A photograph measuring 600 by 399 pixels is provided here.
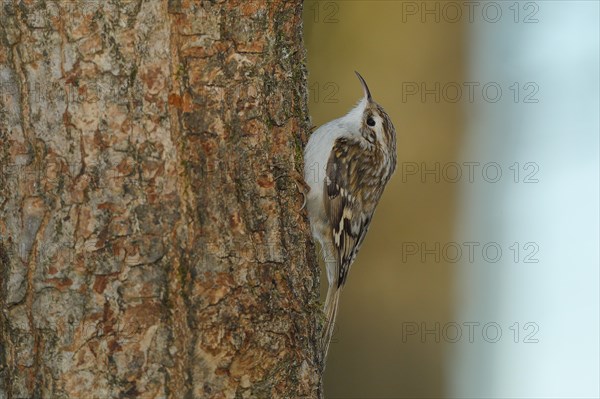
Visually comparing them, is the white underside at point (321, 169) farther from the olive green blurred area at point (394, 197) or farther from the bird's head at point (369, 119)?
the olive green blurred area at point (394, 197)

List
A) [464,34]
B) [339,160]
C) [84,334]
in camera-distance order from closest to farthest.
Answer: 1. [84,334]
2. [339,160]
3. [464,34]

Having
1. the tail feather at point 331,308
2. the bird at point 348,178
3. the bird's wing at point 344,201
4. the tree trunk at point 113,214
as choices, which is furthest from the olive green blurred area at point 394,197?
the tree trunk at point 113,214

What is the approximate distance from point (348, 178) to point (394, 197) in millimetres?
778

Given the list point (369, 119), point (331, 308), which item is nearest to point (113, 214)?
point (331, 308)

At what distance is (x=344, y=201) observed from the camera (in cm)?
301

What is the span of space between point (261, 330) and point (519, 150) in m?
2.34

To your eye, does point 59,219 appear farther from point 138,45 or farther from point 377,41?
point 377,41

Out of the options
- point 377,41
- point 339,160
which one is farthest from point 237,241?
point 377,41

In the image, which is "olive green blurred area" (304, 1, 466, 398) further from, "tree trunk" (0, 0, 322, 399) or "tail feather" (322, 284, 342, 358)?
"tree trunk" (0, 0, 322, 399)

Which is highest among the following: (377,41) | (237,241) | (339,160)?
(377,41)

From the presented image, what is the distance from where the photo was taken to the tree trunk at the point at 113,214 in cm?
164

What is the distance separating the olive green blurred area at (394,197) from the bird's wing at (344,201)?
60cm

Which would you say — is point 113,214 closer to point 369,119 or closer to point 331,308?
point 331,308

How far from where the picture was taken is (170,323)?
166 centimetres
